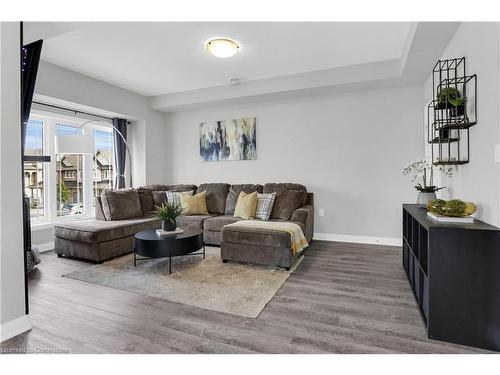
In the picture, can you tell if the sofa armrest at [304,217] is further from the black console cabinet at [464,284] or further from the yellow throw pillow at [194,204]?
the black console cabinet at [464,284]

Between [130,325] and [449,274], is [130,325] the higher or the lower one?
the lower one

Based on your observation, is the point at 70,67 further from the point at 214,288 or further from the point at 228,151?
the point at 214,288

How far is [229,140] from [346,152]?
2.10 meters

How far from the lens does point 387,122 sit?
4.17 meters

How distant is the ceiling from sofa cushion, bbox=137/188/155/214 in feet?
6.04

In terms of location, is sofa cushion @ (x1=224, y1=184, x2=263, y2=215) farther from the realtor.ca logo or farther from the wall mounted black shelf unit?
the realtor.ca logo

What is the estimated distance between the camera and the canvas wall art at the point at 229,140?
5.01m

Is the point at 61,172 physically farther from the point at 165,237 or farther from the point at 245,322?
the point at 245,322

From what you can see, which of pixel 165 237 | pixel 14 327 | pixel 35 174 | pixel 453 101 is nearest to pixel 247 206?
pixel 165 237

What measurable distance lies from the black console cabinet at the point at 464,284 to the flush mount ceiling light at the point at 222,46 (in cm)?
267

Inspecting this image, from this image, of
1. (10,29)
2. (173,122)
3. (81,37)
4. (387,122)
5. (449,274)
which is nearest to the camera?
(449,274)

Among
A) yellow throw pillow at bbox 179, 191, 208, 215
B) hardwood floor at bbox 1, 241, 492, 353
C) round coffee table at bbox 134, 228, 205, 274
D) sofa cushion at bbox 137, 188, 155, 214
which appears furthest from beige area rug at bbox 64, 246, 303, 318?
sofa cushion at bbox 137, 188, 155, 214
